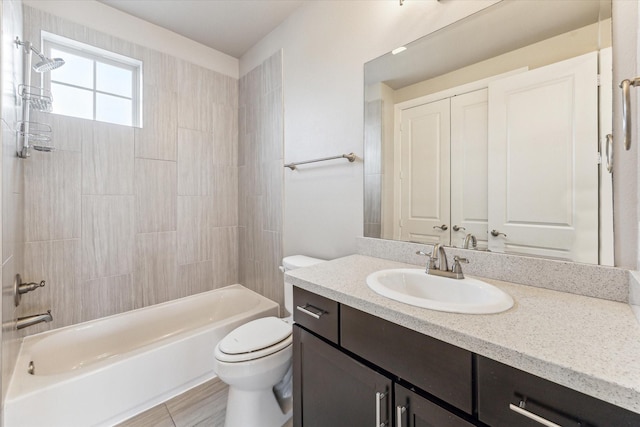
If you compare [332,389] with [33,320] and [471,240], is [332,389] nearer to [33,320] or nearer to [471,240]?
[471,240]

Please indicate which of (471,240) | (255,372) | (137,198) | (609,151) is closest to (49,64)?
(137,198)

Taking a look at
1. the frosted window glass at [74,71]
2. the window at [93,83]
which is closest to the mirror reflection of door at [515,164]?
the window at [93,83]

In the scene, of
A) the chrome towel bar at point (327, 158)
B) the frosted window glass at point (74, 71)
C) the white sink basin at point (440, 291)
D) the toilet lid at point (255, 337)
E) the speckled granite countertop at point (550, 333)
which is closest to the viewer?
the speckled granite countertop at point (550, 333)

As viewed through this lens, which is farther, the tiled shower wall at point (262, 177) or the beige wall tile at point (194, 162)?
the beige wall tile at point (194, 162)

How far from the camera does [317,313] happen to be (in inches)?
38.6

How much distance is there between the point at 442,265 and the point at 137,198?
7.36 ft

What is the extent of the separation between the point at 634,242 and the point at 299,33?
217 centimetres

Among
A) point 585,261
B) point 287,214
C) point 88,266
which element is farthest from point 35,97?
point 585,261

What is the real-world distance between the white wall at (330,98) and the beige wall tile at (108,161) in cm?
123

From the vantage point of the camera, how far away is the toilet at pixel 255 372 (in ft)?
4.20

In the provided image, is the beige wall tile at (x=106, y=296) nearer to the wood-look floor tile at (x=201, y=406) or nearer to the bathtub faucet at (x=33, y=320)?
the bathtub faucet at (x=33, y=320)

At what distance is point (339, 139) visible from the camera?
1.68 m

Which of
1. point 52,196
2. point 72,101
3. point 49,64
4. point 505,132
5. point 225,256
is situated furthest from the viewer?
point 225,256

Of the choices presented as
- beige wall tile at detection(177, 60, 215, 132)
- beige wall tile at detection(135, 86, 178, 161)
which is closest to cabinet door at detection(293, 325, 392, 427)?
beige wall tile at detection(135, 86, 178, 161)
